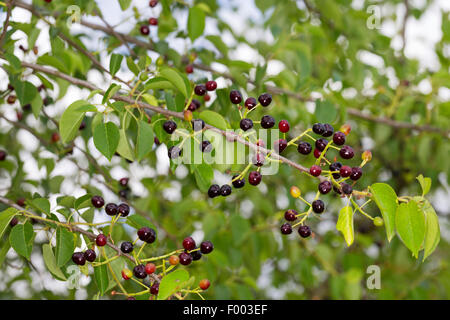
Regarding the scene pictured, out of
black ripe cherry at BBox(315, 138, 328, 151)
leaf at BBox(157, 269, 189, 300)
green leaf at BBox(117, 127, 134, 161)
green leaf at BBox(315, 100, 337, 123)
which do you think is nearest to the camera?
leaf at BBox(157, 269, 189, 300)

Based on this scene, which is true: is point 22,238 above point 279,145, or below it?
below

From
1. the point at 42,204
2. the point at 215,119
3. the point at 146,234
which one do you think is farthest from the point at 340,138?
the point at 42,204

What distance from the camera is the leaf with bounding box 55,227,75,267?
130 cm

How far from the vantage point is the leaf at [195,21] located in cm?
215

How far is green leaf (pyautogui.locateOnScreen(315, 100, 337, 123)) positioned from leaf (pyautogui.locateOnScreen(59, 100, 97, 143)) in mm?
1017

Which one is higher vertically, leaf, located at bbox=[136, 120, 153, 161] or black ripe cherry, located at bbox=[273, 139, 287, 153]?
leaf, located at bbox=[136, 120, 153, 161]

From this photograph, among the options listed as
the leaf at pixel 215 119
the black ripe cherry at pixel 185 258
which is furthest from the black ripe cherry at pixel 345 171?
the black ripe cherry at pixel 185 258

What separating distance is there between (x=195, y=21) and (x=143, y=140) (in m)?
0.99

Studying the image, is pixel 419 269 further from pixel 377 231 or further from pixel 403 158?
pixel 403 158

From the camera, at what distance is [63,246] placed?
1.31 m

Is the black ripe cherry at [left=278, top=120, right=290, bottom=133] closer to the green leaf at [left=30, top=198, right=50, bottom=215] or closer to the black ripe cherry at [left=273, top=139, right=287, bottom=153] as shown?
the black ripe cherry at [left=273, top=139, right=287, bottom=153]

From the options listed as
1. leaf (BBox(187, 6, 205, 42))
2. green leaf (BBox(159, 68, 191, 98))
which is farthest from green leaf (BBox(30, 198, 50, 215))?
leaf (BBox(187, 6, 205, 42))

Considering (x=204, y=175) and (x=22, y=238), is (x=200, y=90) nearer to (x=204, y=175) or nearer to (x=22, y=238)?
(x=204, y=175)
